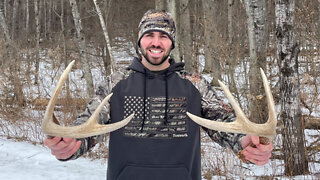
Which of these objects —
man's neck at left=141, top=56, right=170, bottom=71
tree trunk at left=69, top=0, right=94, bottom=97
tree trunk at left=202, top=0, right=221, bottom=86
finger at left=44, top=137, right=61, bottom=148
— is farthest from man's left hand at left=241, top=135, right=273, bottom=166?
tree trunk at left=69, top=0, right=94, bottom=97

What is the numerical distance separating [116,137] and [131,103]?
0.77 feet

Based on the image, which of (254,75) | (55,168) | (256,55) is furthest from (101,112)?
(256,55)

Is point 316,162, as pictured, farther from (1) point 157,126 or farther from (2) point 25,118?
(2) point 25,118

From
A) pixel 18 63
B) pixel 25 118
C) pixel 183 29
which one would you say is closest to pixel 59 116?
pixel 25 118

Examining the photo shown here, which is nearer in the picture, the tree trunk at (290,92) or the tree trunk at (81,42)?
the tree trunk at (290,92)

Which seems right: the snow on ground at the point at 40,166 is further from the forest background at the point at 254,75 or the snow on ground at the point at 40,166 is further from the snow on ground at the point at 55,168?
the forest background at the point at 254,75

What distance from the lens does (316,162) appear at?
489 cm

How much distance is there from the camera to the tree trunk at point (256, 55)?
5.52 m

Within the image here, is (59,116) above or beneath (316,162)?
above

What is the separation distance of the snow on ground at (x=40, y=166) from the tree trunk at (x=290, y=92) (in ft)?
8.82

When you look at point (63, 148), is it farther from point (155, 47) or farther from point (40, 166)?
point (40, 166)

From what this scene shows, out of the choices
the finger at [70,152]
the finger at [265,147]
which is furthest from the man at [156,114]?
the finger at [265,147]

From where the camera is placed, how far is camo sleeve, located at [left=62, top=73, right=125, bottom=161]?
198 centimetres

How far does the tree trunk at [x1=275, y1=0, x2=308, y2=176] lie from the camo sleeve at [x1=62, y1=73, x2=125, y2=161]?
9.52 ft
